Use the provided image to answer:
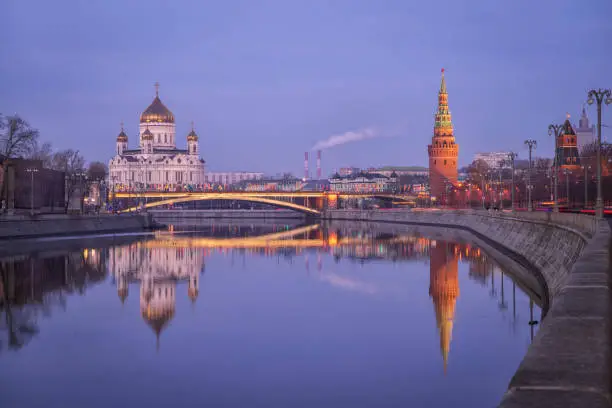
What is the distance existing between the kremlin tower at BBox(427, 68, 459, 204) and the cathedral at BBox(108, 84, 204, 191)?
50.6 m

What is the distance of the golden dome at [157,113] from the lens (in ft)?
618

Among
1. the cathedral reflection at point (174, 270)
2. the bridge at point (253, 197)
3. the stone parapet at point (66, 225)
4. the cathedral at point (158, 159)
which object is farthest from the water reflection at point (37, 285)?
the cathedral at point (158, 159)

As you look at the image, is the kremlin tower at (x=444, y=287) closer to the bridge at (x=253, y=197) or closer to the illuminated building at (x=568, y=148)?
the bridge at (x=253, y=197)

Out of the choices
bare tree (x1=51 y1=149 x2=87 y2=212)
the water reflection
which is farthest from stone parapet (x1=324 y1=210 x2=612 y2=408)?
bare tree (x1=51 y1=149 x2=87 y2=212)

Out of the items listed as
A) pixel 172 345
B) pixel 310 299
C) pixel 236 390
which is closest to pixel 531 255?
pixel 310 299

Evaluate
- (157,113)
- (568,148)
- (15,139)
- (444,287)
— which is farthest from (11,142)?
(157,113)

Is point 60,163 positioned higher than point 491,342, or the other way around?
point 60,163

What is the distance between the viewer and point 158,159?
184125 millimetres

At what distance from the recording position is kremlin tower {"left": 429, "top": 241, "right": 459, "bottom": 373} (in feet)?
69.6

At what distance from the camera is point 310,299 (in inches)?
1148

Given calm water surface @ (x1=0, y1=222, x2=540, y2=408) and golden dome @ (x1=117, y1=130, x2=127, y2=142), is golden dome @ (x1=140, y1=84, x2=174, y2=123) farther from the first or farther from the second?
calm water surface @ (x1=0, y1=222, x2=540, y2=408)

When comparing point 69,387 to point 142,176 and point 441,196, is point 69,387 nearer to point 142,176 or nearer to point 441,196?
point 441,196

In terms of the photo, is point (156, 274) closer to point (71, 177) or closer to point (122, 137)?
point (71, 177)

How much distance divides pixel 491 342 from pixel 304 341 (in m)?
4.26
